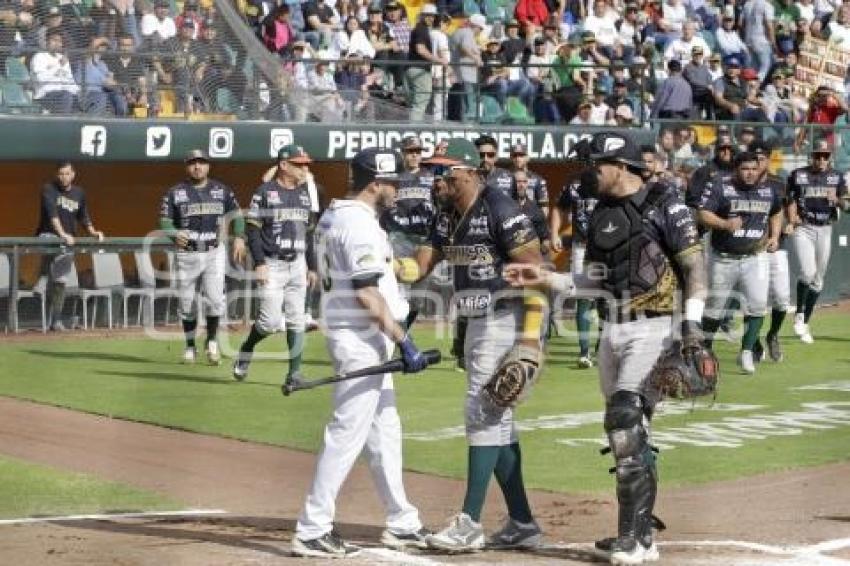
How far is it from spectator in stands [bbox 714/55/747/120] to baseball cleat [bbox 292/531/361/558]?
16561 mm

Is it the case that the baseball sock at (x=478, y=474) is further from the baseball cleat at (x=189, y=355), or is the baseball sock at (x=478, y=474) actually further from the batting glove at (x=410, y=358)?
the baseball cleat at (x=189, y=355)

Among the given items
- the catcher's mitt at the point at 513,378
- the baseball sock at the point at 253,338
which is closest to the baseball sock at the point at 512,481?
the catcher's mitt at the point at 513,378

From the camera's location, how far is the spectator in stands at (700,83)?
23438mm

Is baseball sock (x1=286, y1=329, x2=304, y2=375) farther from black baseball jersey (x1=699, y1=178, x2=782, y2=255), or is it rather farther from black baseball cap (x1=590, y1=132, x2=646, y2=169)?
black baseball cap (x1=590, y1=132, x2=646, y2=169)

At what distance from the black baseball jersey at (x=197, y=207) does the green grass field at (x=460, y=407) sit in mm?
1243

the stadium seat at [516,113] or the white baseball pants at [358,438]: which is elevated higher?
the stadium seat at [516,113]

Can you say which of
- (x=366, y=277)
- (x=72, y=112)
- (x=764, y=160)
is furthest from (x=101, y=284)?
(x=366, y=277)

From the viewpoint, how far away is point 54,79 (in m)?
18.4

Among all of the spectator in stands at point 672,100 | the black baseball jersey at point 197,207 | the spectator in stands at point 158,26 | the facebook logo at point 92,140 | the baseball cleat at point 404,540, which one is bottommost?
the baseball cleat at point 404,540

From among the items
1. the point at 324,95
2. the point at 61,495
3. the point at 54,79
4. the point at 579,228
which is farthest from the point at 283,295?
the point at 324,95

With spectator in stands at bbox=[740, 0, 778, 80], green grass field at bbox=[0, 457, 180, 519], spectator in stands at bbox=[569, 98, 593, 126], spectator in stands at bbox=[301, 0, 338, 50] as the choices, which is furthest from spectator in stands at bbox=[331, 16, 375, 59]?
green grass field at bbox=[0, 457, 180, 519]

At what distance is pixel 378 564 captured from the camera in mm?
7668

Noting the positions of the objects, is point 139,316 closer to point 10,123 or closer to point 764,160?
point 10,123

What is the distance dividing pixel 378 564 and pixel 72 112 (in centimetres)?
1173
